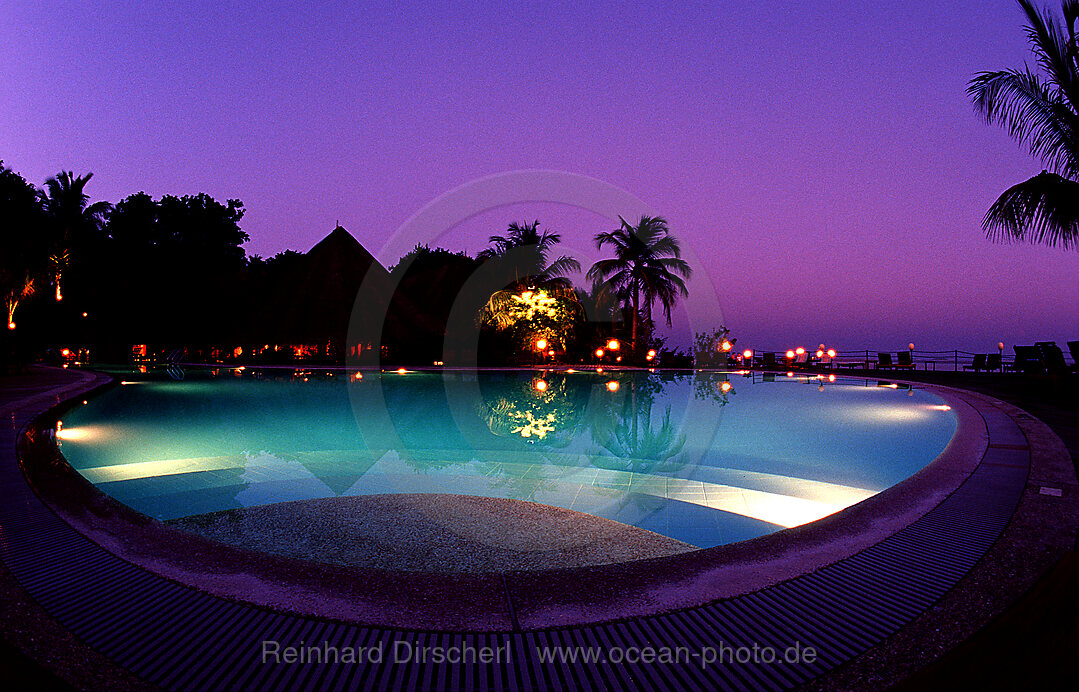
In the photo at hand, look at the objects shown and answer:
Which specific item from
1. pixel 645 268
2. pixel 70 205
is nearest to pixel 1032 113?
pixel 645 268

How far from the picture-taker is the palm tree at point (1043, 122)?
7914mm

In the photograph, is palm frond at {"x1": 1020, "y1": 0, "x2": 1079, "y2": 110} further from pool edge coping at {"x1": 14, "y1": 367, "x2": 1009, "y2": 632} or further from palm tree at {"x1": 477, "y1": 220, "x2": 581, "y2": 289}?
palm tree at {"x1": 477, "y1": 220, "x2": 581, "y2": 289}

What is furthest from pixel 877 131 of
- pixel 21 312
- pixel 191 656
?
pixel 21 312

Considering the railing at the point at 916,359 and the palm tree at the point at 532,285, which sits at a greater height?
the palm tree at the point at 532,285

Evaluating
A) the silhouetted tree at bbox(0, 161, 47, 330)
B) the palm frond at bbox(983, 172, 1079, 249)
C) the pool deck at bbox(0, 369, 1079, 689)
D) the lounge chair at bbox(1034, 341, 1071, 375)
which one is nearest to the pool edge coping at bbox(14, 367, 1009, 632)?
the pool deck at bbox(0, 369, 1079, 689)

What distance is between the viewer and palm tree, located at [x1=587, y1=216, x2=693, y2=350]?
82.0 ft

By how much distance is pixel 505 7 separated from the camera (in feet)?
70.3

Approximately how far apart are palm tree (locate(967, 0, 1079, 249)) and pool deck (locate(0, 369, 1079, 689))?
7626 millimetres

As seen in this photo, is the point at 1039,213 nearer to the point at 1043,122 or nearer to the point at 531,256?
the point at 1043,122

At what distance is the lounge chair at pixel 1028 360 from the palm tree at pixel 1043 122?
564cm

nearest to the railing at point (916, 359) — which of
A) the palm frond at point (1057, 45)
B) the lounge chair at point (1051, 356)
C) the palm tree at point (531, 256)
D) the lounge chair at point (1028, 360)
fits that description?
the lounge chair at point (1028, 360)

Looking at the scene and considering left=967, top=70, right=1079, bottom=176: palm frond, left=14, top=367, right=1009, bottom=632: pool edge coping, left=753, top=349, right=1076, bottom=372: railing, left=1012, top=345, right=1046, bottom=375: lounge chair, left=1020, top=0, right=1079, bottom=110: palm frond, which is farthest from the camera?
left=753, top=349, right=1076, bottom=372: railing

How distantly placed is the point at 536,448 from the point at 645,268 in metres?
19.0

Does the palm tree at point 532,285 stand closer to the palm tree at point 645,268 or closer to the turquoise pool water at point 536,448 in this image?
the palm tree at point 645,268
